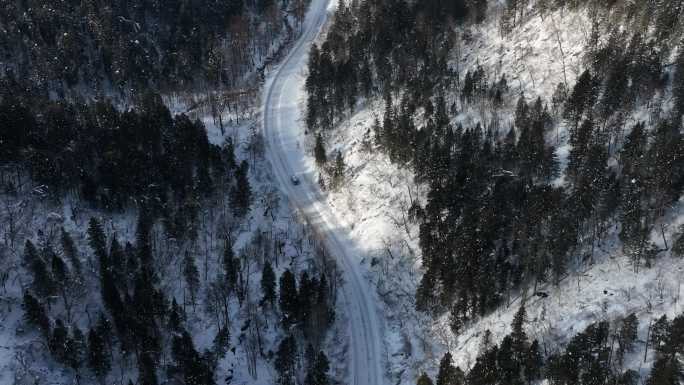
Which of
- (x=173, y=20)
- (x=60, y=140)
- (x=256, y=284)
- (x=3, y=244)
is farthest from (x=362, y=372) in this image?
(x=173, y=20)

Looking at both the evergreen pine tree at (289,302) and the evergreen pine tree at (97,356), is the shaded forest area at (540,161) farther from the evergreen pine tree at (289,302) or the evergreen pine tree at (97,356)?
the evergreen pine tree at (97,356)

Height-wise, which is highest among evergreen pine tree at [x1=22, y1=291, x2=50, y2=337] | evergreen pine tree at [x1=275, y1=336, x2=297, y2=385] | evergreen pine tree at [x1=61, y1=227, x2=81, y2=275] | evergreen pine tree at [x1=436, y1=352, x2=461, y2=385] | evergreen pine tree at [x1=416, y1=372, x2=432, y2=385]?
evergreen pine tree at [x1=61, y1=227, x2=81, y2=275]

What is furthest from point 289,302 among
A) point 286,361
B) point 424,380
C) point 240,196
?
point 240,196

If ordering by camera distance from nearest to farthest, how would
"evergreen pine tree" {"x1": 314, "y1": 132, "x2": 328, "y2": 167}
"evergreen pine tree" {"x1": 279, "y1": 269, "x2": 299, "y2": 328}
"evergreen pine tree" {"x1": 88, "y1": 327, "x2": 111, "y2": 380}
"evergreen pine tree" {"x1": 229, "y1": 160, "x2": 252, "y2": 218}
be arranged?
"evergreen pine tree" {"x1": 88, "y1": 327, "x2": 111, "y2": 380}, "evergreen pine tree" {"x1": 279, "y1": 269, "x2": 299, "y2": 328}, "evergreen pine tree" {"x1": 229, "y1": 160, "x2": 252, "y2": 218}, "evergreen pine tree" {"x1": 314, "y1": 132, "x2": 328, "y2": 167}

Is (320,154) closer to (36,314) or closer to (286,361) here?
(286,361)

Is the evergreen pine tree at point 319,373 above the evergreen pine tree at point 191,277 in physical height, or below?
below

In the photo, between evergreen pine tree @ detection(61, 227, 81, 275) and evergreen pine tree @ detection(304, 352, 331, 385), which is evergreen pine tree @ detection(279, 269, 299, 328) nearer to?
evergreen pine tree @ detection(304, 352, 331, 385)

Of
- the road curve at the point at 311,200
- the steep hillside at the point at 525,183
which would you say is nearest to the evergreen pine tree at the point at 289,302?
the road curve at the point at 311,200

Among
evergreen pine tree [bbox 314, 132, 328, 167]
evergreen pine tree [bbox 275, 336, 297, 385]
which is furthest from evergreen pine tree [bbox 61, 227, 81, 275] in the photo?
evergreen pine tree [bbox 314, 132, 328, 167]

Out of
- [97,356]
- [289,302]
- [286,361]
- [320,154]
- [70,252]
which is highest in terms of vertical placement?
[320,154]
